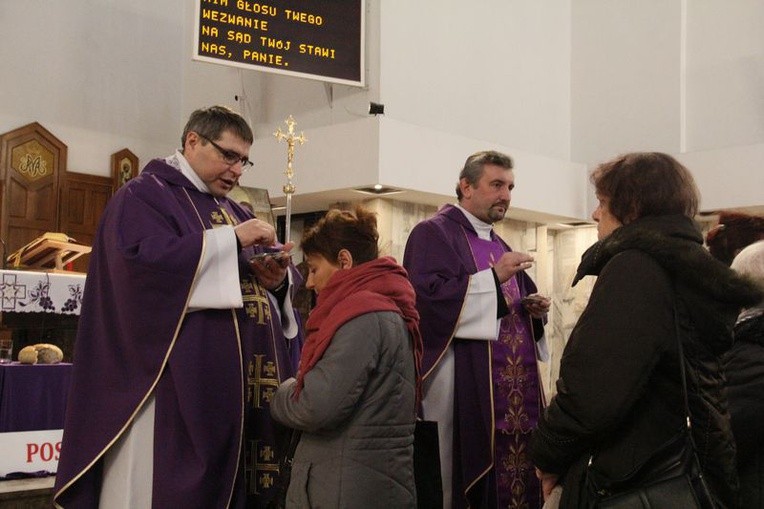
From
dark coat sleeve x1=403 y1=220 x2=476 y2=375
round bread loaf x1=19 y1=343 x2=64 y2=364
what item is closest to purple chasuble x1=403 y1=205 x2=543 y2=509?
dark coat sleeve x1=403 y1=220 x2=476 y2=375

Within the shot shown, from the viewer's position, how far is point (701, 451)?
2.42 metres

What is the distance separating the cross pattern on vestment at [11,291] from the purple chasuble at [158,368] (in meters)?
2.92

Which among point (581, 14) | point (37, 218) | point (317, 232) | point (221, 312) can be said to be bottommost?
point (221, 312)

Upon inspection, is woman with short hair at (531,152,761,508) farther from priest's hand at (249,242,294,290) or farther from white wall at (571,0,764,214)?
white wall at (571,0,764,214)

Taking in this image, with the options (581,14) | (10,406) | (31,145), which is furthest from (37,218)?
(581,14)

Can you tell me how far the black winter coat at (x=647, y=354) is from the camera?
7.72 ft

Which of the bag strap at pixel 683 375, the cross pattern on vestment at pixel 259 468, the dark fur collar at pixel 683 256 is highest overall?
the dark fur collar at pixel 683 256

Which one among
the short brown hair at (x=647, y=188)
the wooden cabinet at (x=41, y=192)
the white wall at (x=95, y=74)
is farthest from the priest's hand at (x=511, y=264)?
the white wall at (x=95, y=74)

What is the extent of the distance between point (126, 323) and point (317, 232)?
0.74 meters

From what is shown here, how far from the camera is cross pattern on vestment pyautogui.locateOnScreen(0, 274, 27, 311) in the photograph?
19.6ft

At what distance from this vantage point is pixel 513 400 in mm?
4719

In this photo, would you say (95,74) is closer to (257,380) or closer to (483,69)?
(483,69)

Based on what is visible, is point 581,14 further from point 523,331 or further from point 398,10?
point 523,331

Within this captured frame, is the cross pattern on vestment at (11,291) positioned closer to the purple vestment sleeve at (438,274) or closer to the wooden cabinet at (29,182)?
the purple vestment sleeve at (438,274)
